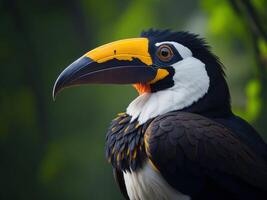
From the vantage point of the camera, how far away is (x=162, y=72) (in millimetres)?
2455

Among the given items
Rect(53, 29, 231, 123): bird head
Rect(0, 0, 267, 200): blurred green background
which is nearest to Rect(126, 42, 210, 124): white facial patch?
Rect(53, 29, 231, 123): bird head

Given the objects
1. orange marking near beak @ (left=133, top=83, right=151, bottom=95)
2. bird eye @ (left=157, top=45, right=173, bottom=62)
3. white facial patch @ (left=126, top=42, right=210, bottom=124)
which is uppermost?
bird eye @ (left=157, top=45, right=173, bottom=62)

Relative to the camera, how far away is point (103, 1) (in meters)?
4.24

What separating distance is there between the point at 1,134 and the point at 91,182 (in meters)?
0.66

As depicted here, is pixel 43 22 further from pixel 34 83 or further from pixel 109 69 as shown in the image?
Answer: pixel 109 69

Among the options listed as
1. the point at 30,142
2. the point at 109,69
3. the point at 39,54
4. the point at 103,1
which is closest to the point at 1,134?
the point at 30,142

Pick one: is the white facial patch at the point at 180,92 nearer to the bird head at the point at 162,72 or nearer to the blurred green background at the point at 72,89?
the bird head at the point at 162,72

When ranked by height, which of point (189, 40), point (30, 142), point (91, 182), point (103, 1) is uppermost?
point (103, 1)

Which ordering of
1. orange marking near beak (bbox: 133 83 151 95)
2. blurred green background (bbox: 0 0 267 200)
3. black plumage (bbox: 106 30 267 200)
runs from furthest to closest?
blurred green background (bbox: 0 0 267 200) → orange marking near beak (bbox: 133 83 151 95) → black plumage (bbox: 106 30 267 200)

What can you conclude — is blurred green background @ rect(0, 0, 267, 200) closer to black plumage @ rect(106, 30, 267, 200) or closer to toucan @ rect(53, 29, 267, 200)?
toucan @ rect(53, 29, 267, 200)

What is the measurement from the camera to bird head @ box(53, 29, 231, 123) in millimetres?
2404

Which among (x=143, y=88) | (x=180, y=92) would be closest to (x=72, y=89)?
(x=143, y=88)

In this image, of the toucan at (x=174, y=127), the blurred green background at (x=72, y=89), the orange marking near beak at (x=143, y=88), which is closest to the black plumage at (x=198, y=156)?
the toucan at (x=174, y=127)

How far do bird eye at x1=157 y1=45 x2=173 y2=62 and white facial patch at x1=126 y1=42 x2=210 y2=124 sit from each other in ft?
0.10
